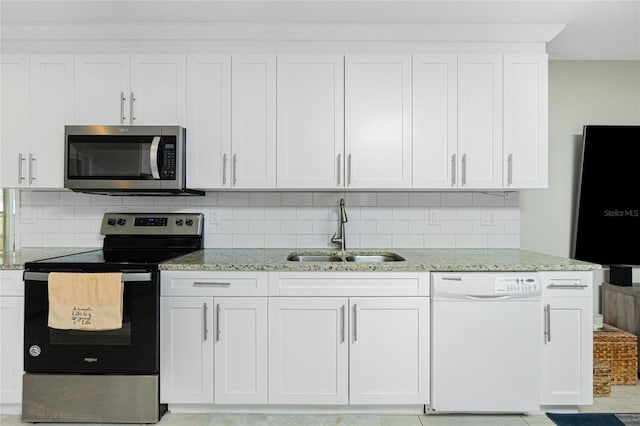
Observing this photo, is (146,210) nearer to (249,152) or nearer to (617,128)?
(249,152)

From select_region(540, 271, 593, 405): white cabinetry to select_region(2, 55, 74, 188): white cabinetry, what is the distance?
3.10 meters

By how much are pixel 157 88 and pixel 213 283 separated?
133 cm

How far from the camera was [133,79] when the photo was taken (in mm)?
2807

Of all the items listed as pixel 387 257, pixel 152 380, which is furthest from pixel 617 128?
pixel 152 380

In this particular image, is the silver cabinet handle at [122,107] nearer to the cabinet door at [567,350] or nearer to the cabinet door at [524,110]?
the cabinet door at [524,110]

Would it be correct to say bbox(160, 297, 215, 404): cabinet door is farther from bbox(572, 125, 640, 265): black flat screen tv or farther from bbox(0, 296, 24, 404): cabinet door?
bbox(572, 125, 640, 265): black flat screen tv

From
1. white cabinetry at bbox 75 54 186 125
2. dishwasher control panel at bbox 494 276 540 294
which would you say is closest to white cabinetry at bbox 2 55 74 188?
white cabinetry at bbox 75 54 186 125

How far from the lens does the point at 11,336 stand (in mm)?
2461

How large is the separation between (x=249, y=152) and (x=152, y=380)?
145 centimetres

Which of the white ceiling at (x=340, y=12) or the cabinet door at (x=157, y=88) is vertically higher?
the white ceiling at (x=340, y=12)

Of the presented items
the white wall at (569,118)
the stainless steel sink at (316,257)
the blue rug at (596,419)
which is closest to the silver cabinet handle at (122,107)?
the stainless steel sink at (316,257)

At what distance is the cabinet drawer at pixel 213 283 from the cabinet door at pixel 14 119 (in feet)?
4.30

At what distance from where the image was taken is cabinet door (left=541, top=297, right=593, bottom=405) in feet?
8.00

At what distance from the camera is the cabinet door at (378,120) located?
2.79 m
